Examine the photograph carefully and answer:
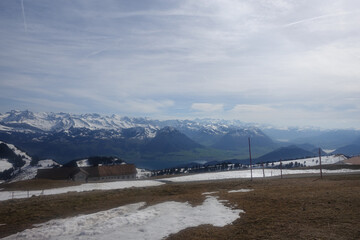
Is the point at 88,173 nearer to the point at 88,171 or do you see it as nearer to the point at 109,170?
the point at 88,171

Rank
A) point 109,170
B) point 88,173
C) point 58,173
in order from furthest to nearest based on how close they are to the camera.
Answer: point 109,170 < point 88,173 < point 58,173

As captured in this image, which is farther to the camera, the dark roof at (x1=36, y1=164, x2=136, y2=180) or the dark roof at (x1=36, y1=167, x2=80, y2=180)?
the dark roof at (x1=36, y1=164, x2=136, y2=180)

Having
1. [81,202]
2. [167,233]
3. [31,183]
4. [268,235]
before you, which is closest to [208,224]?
[167,233]

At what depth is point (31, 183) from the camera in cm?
5922

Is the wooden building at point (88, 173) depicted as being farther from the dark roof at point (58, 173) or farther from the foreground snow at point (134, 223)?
the foreground snow at point (134, 223)

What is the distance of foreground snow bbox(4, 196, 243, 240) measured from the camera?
15.4 metres

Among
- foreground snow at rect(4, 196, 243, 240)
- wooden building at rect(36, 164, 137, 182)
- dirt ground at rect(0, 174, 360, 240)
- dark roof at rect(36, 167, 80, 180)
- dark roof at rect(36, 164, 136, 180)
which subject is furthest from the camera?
dark roof at rect(36, 164, 136, 180)

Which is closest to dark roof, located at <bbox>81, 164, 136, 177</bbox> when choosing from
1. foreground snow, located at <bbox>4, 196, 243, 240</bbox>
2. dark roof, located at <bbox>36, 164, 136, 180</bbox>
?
dark roof, located at <bbox>36, 164, 136, 180</bbox>

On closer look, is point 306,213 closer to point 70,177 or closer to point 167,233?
point 167,233

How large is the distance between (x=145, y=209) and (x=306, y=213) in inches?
471

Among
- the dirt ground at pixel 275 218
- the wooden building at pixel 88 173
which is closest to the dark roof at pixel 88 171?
the wooden building at pixel 88 173

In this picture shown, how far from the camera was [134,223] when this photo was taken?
1723 cm

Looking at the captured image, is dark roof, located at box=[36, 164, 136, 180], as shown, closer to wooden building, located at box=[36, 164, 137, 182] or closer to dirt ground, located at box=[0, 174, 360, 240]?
wooden building, located at box=[36, 164, 137, 182]

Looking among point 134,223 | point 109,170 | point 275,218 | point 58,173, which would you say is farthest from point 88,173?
point 275,218
